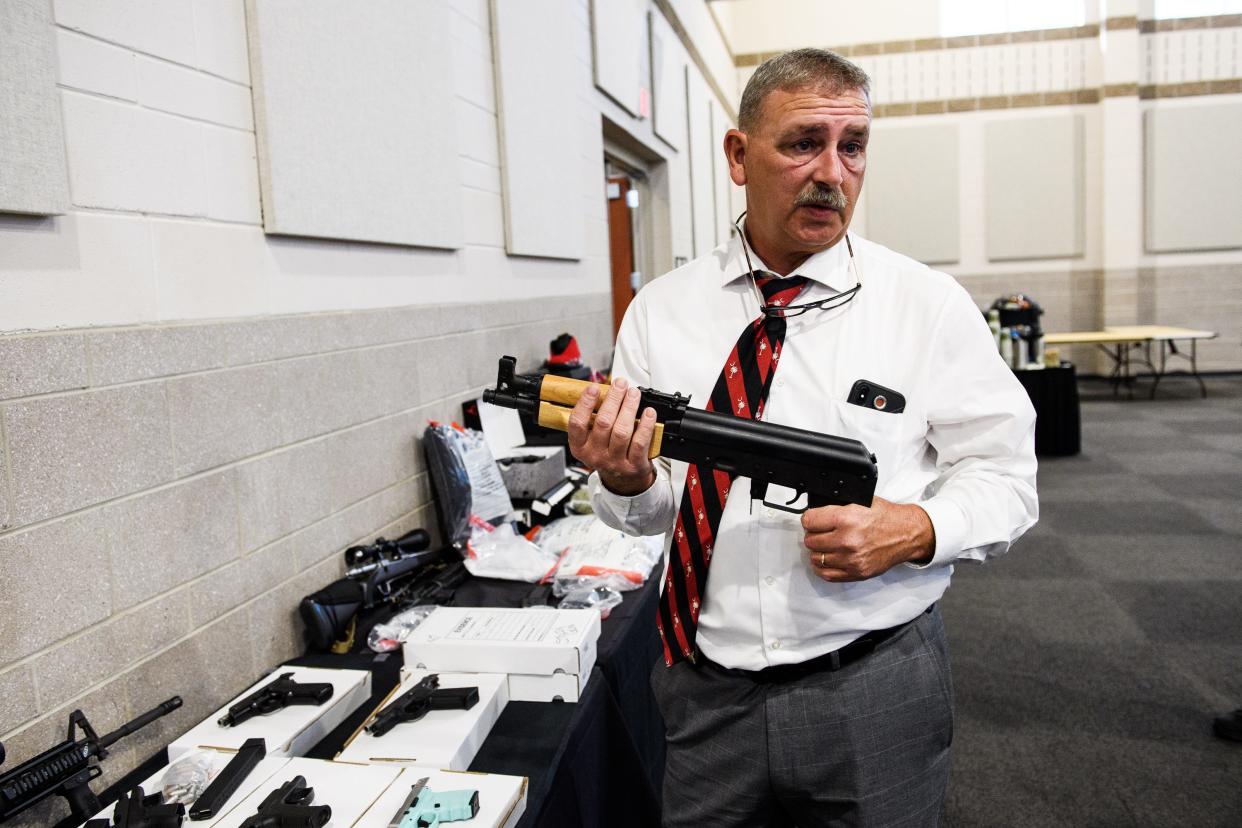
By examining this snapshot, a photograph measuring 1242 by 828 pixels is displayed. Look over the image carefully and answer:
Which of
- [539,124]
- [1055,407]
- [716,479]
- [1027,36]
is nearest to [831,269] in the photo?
[716,479]

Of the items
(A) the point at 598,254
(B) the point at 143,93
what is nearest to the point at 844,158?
(B) the point at 143,93

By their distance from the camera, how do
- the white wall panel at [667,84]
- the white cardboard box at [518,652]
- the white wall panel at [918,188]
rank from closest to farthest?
the white cardboard box at [518,652]
the white wall panel at [667,84]
the white wall panel at [918,188]

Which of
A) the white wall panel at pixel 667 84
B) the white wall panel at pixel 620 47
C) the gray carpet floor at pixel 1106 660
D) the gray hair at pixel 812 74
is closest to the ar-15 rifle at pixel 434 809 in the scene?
the gray hair at pixel 812 74

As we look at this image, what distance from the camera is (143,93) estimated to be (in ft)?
4.68

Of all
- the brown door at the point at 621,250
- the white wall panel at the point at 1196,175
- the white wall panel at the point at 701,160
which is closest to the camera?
the brown door at the point at 621,250

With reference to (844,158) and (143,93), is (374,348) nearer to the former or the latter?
(143,93)

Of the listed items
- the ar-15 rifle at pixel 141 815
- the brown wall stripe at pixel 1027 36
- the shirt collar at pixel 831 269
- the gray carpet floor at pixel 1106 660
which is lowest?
the gray carpet floor at pixel 1106 660

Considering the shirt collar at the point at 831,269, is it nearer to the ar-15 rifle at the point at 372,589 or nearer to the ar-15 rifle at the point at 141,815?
the ar-15 rifle at the point at 141,815

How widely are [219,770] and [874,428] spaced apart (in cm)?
111

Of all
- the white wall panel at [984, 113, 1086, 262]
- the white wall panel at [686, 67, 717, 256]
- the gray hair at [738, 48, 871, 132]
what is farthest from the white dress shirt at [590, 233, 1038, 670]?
the white wall panel at [984, 113, 1086, 262]

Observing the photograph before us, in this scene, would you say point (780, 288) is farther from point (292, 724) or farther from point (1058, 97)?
point (1058, 97)

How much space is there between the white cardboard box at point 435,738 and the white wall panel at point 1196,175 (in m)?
10.9

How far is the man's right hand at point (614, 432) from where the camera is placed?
115 cm

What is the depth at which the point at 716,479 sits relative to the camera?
4.09ft
